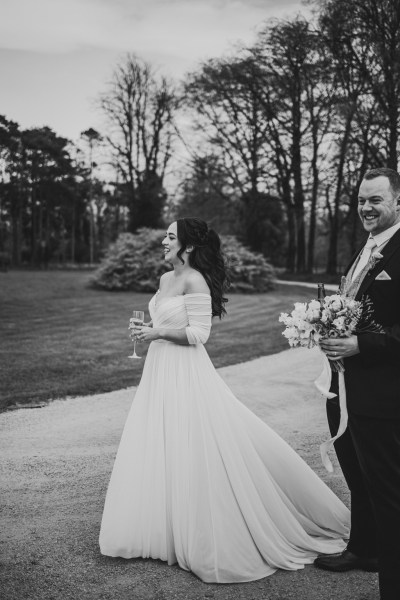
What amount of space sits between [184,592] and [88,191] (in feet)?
178

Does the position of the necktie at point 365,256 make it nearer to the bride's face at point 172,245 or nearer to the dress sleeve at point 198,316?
the dress sleeve at point 198,316

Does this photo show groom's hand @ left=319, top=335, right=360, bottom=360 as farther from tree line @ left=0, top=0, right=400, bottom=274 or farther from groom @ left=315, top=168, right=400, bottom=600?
tree line @ left=0, top=0, right=400, bottom=274

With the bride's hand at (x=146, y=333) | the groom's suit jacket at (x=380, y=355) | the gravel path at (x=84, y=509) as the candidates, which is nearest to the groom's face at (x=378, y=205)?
the groom's suit jacket at (x=380, y=355)

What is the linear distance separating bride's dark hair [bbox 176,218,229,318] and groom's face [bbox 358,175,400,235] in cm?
110

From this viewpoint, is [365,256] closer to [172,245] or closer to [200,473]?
[172,245]

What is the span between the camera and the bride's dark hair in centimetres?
398

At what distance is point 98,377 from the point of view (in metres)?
9.03

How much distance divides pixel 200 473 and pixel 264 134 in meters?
33.5

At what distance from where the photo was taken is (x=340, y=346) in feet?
10.0

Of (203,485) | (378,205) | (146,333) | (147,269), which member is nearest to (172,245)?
(146,333)

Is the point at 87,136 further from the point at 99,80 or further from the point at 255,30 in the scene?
the point at 255,30

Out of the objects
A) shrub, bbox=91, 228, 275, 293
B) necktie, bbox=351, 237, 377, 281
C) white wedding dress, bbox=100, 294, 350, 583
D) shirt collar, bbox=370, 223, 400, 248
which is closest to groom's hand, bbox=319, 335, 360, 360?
necktie, bbox=351, 237, 377, 281

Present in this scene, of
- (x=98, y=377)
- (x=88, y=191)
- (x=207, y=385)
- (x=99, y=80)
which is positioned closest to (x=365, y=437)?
(x=207, y=385)

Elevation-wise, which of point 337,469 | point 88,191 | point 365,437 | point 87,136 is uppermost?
point 87,136
